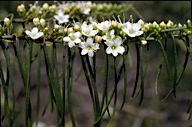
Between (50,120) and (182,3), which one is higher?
(182,3)

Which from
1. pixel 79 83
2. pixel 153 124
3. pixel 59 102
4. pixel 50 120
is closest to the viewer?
pixel 59 102

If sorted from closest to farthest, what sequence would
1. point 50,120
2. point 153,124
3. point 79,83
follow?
point 153,124
point 50,120
point 79,83

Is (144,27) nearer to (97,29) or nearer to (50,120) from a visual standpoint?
(97,29)

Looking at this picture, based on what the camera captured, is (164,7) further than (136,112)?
Yes

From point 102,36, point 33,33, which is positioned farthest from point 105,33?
point 33,33

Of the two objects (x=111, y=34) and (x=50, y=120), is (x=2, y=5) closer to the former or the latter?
(x=50, y=120)

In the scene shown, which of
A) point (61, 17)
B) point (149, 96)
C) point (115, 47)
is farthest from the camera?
point (149, 96)

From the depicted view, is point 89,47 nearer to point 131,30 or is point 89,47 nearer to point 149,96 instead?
point 131,30

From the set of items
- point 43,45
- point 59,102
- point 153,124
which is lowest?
point 153,124

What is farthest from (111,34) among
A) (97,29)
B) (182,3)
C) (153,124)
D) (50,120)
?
(182,3)
